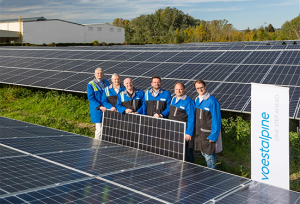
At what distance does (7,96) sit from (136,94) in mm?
11280

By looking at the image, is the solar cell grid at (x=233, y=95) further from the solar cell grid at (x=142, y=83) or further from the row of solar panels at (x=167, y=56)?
the row of solar panels at (x=167, y=56)

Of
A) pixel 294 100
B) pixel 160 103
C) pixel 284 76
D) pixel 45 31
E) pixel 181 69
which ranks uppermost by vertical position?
pixel 45 31

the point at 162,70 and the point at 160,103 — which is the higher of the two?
the point at 162,70

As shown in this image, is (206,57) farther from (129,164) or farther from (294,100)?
(129,164)

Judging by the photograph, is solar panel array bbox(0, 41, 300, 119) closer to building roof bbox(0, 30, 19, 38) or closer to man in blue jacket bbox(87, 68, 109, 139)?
man in blue jacket bbox(87, 68, 109, 139)

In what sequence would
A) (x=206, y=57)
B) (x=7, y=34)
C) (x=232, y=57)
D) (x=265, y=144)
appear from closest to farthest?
(x=265, y=144) → (x=232, y=57) → (x=206, y=57) → (x=7, y=34)

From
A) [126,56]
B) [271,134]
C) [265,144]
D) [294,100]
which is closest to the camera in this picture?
[271,134]

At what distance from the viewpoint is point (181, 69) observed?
1251cm

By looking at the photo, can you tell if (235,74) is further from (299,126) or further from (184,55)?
(184,55)

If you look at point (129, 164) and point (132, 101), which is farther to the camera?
point (132, 101)

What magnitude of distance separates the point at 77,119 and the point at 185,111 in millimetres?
7231

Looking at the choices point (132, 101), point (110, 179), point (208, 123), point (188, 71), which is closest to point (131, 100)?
point (132, 101)

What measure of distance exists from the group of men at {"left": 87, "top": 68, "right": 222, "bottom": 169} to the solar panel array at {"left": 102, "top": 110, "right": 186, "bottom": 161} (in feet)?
0.83

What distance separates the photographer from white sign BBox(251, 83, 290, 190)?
4.72 m
